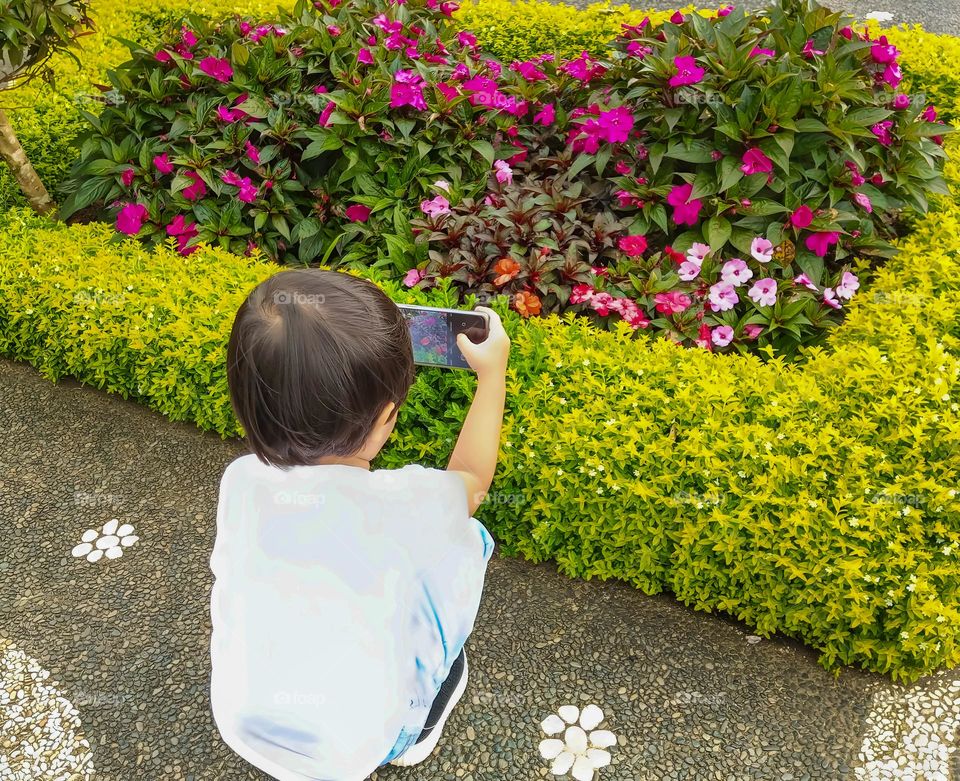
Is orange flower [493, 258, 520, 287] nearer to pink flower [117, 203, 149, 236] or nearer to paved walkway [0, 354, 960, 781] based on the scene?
paved walkway [0, 354, 960, 781]

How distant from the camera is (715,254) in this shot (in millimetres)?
2871

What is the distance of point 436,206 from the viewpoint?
3041mm

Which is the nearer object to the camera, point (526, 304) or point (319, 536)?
point (319, 536)

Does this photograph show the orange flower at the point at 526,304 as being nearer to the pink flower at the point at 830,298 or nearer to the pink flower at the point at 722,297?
the pink flower at the point at 722,297

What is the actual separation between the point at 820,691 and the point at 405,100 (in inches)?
100

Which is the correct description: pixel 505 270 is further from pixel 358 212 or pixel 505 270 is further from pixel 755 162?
pixel 755 162

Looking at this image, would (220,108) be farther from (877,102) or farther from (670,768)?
(670,768)

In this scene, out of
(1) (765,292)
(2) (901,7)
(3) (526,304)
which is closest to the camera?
(3) (526,304)

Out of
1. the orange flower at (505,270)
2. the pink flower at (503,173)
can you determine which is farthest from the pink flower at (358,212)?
the orange flower at (505,270)

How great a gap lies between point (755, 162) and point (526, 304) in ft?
3.23

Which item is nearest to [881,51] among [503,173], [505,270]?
[503,173]

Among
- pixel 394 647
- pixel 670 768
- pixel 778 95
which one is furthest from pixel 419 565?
pixel 778 95

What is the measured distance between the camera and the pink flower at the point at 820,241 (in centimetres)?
285

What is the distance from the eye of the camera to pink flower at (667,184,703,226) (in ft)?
9.52
